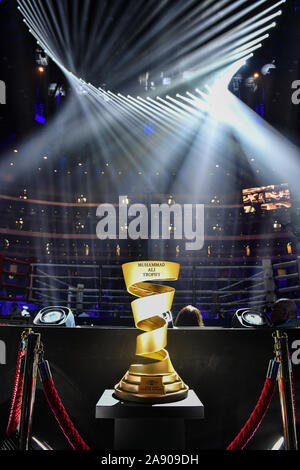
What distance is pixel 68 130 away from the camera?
18.4m

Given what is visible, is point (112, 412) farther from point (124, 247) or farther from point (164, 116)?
point (124, 247)

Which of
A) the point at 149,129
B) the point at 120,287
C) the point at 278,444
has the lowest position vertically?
the point at 120,287

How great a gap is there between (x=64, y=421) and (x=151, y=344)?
43 cm

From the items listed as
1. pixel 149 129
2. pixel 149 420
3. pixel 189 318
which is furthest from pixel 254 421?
pixel 149 129

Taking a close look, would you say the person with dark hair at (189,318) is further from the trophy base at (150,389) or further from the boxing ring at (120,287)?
the boxing ring at (120,287)

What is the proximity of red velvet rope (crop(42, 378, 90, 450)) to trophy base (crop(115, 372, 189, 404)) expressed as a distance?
200mm

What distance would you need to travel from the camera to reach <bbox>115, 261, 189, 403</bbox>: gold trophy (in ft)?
3.81

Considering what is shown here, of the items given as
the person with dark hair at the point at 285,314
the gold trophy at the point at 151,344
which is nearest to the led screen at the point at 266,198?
the person with dark hair at the point at 285,314

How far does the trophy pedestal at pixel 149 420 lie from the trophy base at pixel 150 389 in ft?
0.06

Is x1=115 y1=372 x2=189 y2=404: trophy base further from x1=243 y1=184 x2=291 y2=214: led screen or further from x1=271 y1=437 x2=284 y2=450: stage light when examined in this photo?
x1=243 y1=184 x2=291 y2=214: led screen

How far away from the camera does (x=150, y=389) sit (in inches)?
45.5

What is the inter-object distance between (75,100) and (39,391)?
1630 centimetres

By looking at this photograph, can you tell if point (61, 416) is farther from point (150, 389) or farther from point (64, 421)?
point (150, 389)
